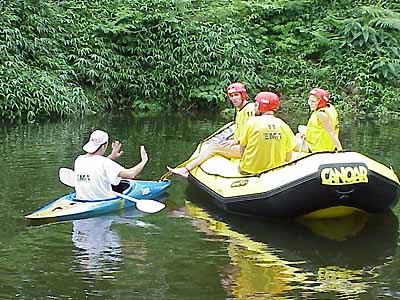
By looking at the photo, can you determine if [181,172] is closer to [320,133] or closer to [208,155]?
[208,155]

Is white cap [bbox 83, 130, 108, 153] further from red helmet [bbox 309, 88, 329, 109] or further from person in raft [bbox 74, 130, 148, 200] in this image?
red helmet [bbox 309, 88, 329, 109]

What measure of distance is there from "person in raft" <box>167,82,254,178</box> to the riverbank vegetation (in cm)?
784

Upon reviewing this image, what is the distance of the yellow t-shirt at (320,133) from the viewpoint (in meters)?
7.99

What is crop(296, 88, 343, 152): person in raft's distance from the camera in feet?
25.8

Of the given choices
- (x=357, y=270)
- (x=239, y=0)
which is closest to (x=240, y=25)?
(x=239, y=0)

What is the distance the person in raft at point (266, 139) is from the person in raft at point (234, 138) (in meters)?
0.66

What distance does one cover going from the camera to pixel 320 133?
319 inches

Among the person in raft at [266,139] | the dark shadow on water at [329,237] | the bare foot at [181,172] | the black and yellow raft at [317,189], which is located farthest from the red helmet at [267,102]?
the bare foot at [181,172]

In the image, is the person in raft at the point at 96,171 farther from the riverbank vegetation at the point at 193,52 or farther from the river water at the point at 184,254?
the riverbank vegetation at the point at 193,52

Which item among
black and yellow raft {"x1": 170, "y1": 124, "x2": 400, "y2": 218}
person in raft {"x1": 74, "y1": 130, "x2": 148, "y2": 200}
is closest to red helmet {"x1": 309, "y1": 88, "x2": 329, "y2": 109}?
black and yellow raft {"x1": 170, "y1": 124, "x2": 400, "y2": 218}

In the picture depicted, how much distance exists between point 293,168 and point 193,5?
579 inches

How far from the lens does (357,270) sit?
18.9 feet

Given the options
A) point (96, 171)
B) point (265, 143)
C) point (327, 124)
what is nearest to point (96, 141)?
point (96, 171)

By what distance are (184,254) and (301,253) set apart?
93 cm
